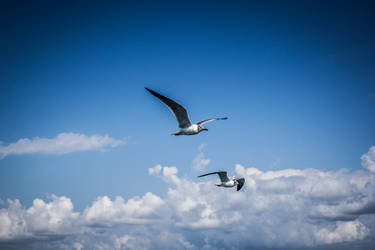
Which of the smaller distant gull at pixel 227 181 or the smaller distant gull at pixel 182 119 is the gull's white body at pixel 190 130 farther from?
the smaller distant gull at pixel 227 181

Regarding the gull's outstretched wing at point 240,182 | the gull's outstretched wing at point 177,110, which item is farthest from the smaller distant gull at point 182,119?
the gull's outstretched wing at point 240,182

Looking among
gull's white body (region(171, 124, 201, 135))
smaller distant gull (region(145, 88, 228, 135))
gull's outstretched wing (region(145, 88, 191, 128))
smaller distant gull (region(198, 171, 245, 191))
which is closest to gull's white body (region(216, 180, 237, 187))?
smaller distant gull (region(198, 171, 245, 191))

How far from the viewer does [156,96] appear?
47625 millimetres

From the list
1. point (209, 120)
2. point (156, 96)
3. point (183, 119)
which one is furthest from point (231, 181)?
point (156, 96)

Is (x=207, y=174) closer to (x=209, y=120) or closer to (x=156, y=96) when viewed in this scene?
(x=209, y=120)

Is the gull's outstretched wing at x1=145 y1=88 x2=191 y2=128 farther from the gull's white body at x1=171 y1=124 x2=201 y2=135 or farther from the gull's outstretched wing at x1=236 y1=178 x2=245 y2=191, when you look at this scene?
the gull's outstretched wing at x1=236 y1=178 x2=245 y2=191

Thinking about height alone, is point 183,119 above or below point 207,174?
above

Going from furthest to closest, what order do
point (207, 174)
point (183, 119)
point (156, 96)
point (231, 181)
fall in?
point (231, 181), point (207, 174), point (183, 119), point (156, 96)

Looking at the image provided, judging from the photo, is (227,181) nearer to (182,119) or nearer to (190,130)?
(190,130)

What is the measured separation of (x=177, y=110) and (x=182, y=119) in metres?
2.24

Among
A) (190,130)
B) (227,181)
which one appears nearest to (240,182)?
(227,181)

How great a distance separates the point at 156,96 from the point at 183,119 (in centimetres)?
665

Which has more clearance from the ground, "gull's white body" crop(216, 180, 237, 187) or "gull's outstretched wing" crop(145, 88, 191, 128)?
"gull's outstretched wing" crop(145, 88, 191, 128)

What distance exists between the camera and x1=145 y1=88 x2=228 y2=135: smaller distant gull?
48625mm
